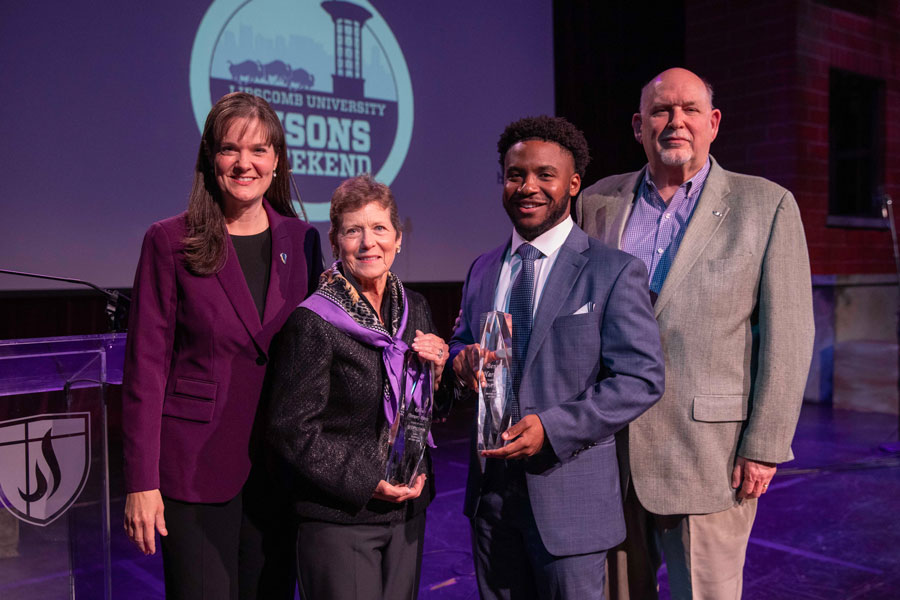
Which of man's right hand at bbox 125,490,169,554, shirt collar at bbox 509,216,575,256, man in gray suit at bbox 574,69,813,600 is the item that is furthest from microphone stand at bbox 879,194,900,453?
man's right hand at bbox 125,490,169,554

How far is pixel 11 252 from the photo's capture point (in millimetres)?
4375

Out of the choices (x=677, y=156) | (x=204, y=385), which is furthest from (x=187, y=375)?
(x=677, y=156)

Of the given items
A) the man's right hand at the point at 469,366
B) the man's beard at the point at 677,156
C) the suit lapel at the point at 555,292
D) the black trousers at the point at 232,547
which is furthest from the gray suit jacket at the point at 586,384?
the black trousers at the point at 232,547

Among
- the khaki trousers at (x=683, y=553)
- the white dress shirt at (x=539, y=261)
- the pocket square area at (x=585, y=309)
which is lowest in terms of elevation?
the khaki trousers at (x=683, y=553)

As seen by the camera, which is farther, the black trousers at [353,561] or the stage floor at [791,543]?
the stage floor at [791,543]

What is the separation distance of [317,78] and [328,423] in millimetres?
3971

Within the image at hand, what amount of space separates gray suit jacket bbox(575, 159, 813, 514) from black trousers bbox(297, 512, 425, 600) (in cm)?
64

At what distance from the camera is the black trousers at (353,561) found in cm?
155

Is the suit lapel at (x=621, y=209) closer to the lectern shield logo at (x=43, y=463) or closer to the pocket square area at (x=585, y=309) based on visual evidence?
the pocket square area at (x=585, y=309)

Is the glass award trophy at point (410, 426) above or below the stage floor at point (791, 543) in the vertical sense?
above

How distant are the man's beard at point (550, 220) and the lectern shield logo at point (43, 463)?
1167 mm

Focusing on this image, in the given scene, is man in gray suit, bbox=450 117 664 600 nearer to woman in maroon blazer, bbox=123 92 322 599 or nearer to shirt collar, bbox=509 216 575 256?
shirt collar, bbox=509 216 575 256

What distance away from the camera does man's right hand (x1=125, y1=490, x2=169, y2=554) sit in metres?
1.59

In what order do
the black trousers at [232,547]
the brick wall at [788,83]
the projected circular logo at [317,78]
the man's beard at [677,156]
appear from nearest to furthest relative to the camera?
1. the black trousers at [232,547]
2. the man's beard at [677,156]
3. the projected circular logo at [317,78]
4. the brick wall at [788,83]
